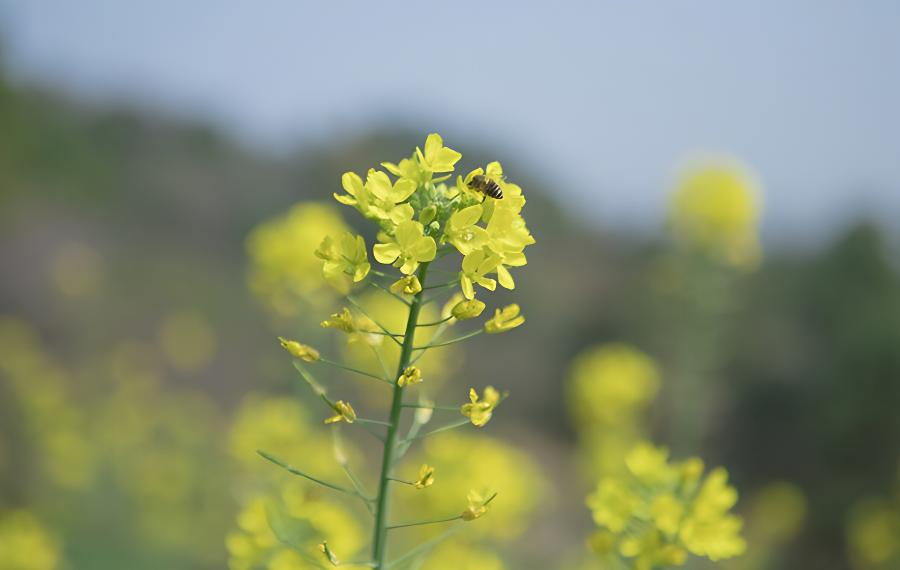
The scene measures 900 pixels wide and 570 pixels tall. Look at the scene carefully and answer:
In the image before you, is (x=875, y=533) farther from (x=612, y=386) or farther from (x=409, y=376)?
(x=409, y=376)

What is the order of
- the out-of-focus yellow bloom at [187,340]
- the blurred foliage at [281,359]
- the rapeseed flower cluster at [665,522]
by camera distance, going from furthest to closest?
the out-of-focus yellow bloom at [187,340] < the blurred foliage at [281,359] < the rapeseed flower cluster at [665,522]

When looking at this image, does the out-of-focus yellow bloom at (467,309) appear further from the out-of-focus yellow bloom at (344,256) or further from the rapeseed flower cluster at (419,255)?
the out-of-focus yellow bloom at (344,256)

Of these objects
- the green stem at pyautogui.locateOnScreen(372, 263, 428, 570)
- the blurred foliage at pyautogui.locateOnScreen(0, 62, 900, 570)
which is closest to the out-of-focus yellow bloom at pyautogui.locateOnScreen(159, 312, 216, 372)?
the blurred foliage at pyautogui.locateOnScreen(0, 62, 900, 570)

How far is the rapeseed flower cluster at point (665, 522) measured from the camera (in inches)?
96.7

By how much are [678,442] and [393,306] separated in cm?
317

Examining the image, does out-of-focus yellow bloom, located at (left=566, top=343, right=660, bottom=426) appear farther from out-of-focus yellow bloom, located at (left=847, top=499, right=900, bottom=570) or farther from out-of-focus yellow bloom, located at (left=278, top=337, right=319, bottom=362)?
out-of-focus yellow bloom, located at (left=278, top=337, right=319, bottom=362)

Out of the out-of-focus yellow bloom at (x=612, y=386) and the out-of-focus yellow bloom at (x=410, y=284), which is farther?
the out-of-focus yellow bloom at (x=612, y=386)

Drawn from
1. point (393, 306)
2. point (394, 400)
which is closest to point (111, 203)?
point (393, 306)

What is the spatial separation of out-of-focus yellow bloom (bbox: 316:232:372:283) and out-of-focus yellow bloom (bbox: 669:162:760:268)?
247 inches

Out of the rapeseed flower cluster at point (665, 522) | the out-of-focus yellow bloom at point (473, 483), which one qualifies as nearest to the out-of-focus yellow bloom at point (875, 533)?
the out-of-focus yellow bloom at point (473, 483)

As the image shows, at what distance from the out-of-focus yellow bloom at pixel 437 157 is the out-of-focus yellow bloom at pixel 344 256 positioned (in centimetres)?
28

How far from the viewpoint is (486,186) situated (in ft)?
6.66

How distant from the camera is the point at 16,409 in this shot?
35.4 ft

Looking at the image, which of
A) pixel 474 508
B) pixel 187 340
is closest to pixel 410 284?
pixel 474 508
